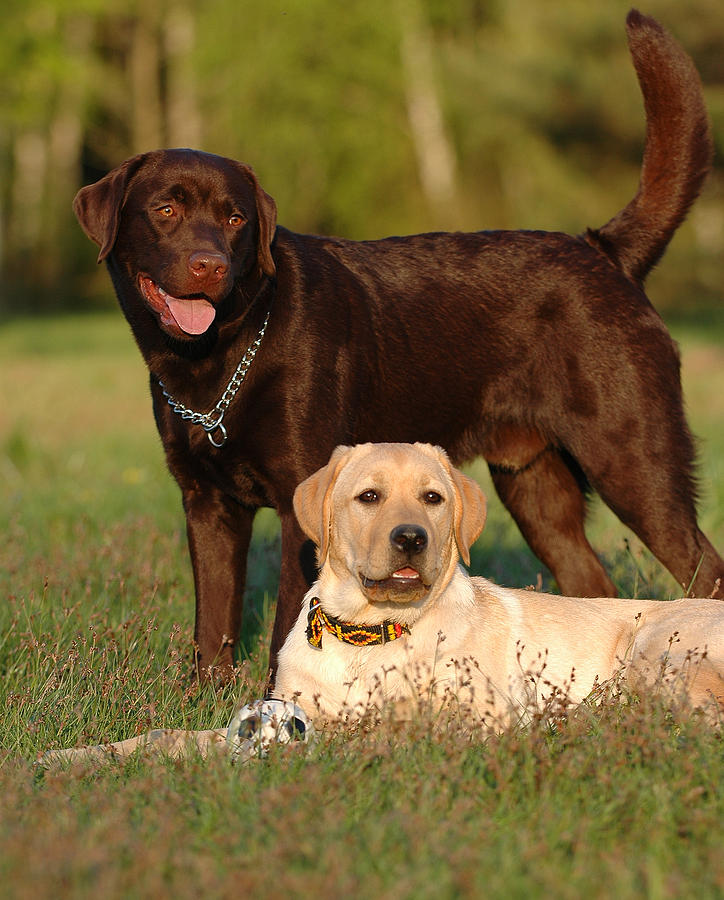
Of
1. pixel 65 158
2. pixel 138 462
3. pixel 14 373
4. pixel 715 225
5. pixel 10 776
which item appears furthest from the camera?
pixel 65 158

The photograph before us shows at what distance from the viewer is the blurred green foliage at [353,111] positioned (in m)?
25.1

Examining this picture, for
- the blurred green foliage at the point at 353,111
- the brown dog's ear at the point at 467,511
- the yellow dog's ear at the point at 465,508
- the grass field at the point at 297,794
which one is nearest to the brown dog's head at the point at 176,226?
the yellow dog's ear at the point at 465,508

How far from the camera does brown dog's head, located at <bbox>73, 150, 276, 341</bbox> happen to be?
4258 mm

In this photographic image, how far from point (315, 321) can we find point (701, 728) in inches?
80.1

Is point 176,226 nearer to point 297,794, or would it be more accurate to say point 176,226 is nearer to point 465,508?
point 465,508

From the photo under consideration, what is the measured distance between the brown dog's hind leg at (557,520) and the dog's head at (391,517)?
1.24 meters

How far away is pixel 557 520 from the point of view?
537 centimetres

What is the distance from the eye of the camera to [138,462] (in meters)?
10.3

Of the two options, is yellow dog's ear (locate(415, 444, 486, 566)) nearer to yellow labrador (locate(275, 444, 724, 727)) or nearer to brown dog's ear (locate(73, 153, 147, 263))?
yellow labrador (locate(275, 444, 724, 727))

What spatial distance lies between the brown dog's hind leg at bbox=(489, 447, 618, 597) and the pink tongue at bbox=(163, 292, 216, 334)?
163 centimetres

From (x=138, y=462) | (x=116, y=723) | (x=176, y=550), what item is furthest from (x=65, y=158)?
(x=116, y=723)

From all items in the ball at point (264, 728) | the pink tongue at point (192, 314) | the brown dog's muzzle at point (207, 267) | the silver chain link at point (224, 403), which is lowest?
the ball at point (264, 728)

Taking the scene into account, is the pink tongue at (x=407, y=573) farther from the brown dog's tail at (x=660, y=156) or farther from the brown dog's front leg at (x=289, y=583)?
the brown dog's tail at (x=660, y=156)

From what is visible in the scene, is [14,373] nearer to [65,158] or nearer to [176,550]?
[176,550]
